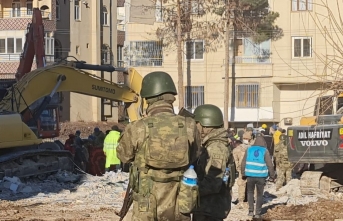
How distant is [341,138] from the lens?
1695 centimetres

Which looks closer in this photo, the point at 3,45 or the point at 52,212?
the point at 52,212

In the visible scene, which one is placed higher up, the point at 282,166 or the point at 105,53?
the point at 105,53

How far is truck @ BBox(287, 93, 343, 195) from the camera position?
17.0 metres

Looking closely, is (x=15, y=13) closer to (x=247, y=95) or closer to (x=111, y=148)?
Answer: (x=247, y=95)

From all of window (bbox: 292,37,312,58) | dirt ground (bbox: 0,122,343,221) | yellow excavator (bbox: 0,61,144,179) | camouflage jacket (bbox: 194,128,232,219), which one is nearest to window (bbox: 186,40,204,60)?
window (bbox: 292,37,312,58)

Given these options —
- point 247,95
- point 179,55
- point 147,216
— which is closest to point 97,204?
point 147,216

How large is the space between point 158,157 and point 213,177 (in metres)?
1.29

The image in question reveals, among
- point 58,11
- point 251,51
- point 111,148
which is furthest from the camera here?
point 58,11

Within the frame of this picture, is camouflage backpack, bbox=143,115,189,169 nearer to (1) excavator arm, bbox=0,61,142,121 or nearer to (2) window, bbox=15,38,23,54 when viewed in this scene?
(1) excavator arm, bbox=0,61,142,121

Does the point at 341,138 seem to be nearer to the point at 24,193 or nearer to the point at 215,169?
the point at 24,193

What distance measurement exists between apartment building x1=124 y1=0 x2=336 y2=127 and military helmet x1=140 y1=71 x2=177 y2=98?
119 ft

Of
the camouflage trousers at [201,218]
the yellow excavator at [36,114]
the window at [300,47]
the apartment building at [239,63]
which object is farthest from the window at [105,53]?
the camouflage trousers at [201,218]

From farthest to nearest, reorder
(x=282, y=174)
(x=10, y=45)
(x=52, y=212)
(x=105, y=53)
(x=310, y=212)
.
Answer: (x=105, y=53) < (x=10, y=45) < (x=282, y=174) < (x=52, y=212) < (x=310, y=212)

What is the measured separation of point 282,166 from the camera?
789 inches
